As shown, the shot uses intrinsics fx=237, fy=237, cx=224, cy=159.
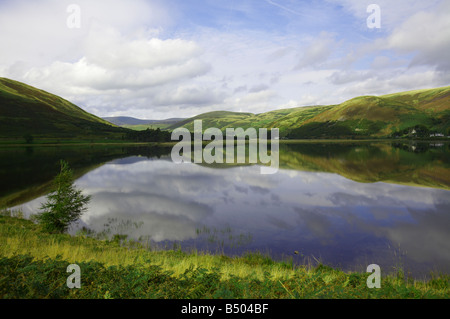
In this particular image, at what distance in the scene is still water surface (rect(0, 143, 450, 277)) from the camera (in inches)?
789

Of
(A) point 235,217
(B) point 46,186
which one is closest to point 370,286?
(A) point 235,217

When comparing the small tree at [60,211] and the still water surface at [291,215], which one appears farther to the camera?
the small tree at [60,211]

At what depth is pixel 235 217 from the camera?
97.9 feet

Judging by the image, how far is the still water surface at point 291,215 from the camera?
2005 cm

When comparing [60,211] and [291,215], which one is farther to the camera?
[291,215]

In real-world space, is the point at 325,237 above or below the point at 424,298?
below

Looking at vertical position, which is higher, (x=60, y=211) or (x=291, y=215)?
(x=60, y=211)

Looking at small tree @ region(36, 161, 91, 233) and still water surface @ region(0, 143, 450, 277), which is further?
small tree @ region(36, 161, 91, 233)

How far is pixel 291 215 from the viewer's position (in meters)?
29.8

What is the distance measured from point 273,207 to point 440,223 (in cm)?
1819
